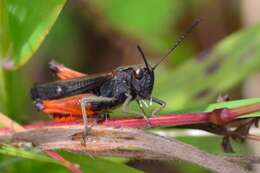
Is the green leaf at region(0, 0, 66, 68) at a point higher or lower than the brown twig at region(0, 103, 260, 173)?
higher

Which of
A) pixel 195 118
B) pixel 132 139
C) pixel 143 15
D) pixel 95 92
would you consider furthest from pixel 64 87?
pixel 143 15

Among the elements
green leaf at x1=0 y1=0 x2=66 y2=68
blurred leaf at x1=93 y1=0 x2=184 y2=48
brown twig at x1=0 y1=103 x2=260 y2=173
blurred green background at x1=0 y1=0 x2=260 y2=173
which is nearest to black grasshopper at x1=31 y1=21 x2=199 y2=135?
blurred green background at x1=0 y1=0 x2=260 y2=173

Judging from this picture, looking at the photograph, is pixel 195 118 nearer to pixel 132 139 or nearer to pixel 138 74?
pixel 132 139

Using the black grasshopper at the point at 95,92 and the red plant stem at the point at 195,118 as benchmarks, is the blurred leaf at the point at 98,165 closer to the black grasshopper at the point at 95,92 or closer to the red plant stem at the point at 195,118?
the red plant stem at the point at 195,118

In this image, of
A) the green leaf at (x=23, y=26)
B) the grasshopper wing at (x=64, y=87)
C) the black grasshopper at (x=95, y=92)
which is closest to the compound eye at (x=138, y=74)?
the black grasshopper at (x=95, y=92)

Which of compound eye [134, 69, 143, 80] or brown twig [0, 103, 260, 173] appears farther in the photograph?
compound eye [134, 69, 143, 80]

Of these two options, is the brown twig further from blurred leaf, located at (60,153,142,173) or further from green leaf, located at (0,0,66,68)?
green leaf, located at (0,0,66,68)

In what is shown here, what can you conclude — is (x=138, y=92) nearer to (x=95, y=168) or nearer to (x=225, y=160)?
(x=95, y=168)
